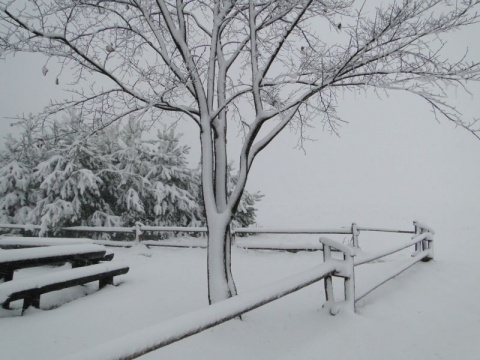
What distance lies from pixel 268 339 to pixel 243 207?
11.7 metres

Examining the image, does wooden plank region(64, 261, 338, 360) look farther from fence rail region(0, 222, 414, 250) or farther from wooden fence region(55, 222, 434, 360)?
fence rail region(0, 222, 414, 250)

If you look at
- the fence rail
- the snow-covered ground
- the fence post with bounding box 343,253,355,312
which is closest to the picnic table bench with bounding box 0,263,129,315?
the snow-covered ground

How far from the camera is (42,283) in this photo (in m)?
5.17

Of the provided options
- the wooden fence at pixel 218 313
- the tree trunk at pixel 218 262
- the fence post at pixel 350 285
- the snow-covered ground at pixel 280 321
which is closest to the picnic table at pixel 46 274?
the snow-covered ground at pixel 280 321

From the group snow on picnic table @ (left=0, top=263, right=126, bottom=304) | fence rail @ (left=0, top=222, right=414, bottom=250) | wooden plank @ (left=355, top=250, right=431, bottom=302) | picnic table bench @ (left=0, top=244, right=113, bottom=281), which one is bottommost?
wooden plank @ (left=355, top=250, right=431, bottom=302)

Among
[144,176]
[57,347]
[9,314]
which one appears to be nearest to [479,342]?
[57,347]

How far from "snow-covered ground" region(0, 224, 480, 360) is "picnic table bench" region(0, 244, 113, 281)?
60 cm

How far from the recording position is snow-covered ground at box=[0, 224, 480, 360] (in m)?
3.57

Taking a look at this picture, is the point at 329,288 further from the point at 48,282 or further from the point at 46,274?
the point at 46,274

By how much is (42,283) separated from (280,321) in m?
3.54

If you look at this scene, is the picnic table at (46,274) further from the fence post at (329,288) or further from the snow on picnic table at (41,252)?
the fence post at (329,288)

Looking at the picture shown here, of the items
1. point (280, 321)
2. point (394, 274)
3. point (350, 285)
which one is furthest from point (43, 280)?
point (394, 274)

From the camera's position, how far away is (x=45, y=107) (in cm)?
532

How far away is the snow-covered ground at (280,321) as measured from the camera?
3.57 meters
